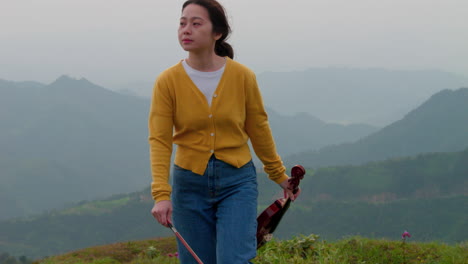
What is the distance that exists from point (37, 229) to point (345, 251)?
156462mm

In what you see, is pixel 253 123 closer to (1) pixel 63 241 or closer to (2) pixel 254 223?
(2) pixel 254 223

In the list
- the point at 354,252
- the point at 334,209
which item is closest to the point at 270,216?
the point at 354,252

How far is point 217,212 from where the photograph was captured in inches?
134

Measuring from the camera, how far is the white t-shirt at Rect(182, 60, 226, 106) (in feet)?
11.3

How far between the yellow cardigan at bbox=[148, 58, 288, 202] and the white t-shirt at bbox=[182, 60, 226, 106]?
3cm

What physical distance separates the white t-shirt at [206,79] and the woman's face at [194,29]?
0.52 feet

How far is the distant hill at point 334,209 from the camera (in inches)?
4749

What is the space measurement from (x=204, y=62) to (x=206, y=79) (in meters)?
0.11

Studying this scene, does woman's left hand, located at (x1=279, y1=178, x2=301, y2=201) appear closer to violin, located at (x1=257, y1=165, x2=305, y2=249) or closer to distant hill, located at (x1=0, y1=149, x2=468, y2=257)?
violin, located at (x1=257, y1=165, x2=305, y2=249)

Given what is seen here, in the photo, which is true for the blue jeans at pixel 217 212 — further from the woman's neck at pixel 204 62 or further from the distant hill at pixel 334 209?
the distant hill at pixel 334 209

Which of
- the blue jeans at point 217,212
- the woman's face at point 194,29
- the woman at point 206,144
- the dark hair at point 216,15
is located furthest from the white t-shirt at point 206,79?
the blue jeans at point 217,212

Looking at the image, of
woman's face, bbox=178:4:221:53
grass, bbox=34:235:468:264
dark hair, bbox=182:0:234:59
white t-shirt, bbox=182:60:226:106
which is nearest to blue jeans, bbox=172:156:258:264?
white t-shirt, bbox=182:60:226:106

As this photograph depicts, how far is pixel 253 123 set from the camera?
3648 mm

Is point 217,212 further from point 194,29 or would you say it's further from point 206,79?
point 194,29
